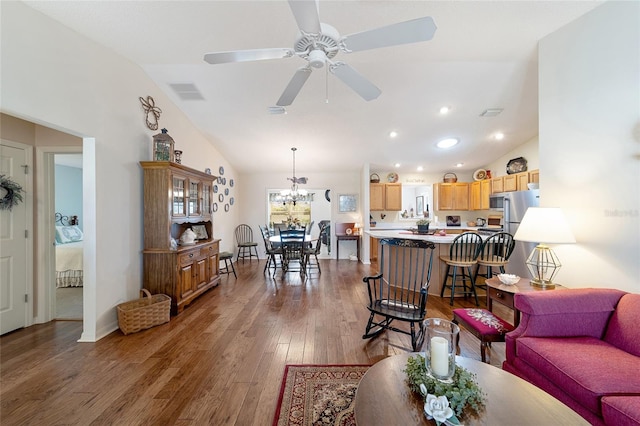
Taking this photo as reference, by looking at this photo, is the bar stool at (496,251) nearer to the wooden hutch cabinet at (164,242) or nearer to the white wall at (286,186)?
the white wall at (286,186)

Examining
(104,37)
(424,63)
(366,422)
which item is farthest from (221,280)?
(424,63)

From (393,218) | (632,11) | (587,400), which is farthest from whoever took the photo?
(393,218)

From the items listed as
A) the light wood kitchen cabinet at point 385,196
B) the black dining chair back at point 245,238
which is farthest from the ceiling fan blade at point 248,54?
the black dining chair back at point 245,238

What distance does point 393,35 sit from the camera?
1.46 m

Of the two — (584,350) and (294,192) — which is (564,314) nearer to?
(584,350)

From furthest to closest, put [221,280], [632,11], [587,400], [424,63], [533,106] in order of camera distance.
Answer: [221,280] → [533,106] → [424,63] → [632,11] → [587,400]

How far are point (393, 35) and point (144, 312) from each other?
349cm

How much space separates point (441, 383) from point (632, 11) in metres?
3.10

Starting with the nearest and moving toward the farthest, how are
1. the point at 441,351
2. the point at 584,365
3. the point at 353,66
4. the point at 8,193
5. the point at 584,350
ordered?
the point at 441,351 → the point at 584,365 → the point at 584,350 → the point at 8,193 → the point at 353,66

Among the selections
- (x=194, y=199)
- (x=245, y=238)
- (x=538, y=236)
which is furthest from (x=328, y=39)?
(x=245, y=238)

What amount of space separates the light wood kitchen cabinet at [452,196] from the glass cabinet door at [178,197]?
6029 millimetres

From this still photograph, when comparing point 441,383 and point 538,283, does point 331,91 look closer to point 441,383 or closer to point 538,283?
point 538,283

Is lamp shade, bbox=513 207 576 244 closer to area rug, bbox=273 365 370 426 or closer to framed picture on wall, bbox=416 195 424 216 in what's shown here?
area rug, bbox=273 365 370 426

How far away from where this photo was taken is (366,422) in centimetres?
101
